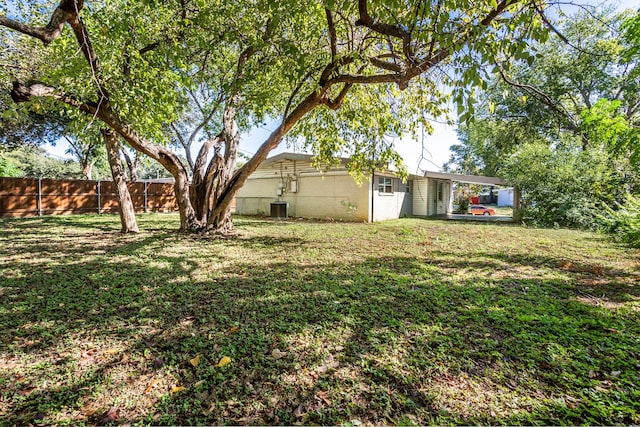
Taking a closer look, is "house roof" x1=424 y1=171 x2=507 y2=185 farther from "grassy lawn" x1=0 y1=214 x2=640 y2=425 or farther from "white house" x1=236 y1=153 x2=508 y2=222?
"grassy lawn" x1=0 y1=214 x2=640 y2=425

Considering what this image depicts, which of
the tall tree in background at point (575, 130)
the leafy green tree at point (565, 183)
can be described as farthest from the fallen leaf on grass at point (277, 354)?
the leafy green tree at point (565, 183)

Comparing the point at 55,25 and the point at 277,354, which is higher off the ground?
the point at 55,25

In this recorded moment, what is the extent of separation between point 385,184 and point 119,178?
11.2m

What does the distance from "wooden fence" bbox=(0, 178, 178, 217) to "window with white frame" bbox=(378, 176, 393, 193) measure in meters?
11.9

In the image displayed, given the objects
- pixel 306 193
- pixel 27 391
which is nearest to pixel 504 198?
pixel 306 193

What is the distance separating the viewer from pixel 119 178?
27.2ft

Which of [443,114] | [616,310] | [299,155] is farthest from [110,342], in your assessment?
[299,155]

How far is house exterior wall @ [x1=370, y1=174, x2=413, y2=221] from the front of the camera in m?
13.6

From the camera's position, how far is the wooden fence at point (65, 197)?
42.9 feet

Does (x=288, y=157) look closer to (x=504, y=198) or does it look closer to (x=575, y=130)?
(x=575, y=130)

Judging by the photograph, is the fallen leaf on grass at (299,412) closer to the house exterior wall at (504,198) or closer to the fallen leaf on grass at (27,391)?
the fallen leaf on grass at (27,391)

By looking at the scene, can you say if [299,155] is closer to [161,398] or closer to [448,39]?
[448,39]

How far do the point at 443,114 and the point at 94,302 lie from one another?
680 cm

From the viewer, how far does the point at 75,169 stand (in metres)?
41.9
